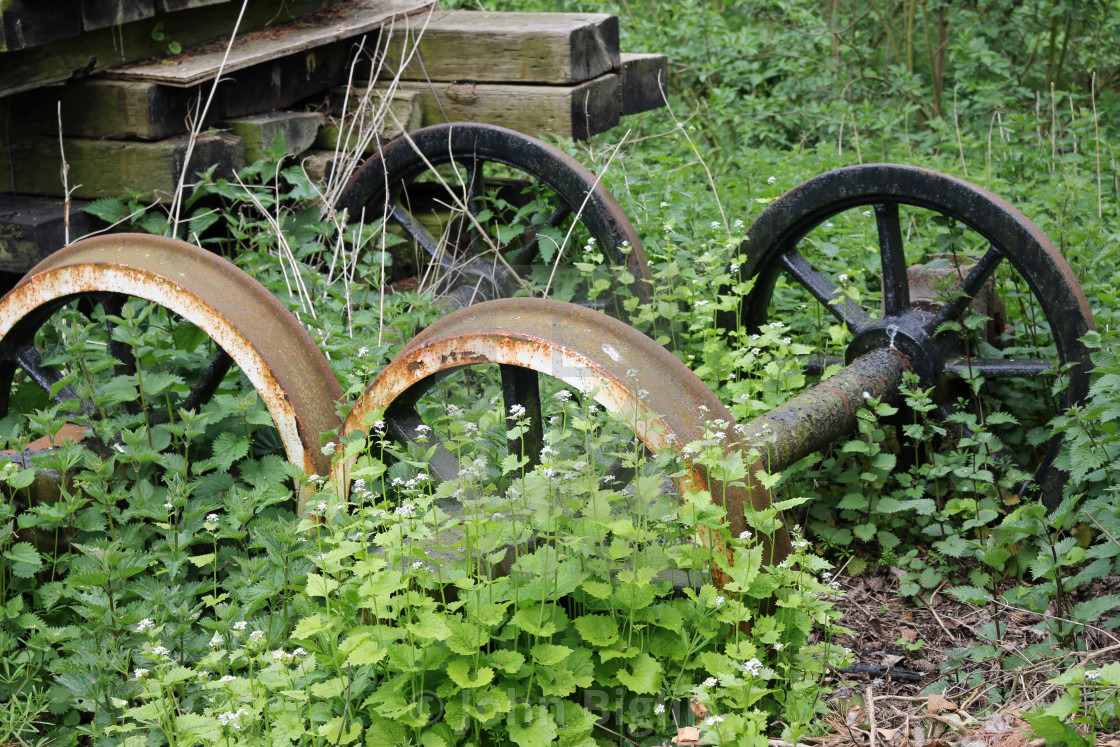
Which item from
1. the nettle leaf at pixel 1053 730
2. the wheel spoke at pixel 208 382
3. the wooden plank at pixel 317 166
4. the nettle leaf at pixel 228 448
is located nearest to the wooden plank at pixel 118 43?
the wooden plank at pixel 317 166

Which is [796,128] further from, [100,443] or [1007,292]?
[100,443]

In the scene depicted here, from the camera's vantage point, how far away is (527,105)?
4.50m

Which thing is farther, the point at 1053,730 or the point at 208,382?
the point at 208,382

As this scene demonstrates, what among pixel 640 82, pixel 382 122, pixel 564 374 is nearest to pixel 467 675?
pixel 564 374

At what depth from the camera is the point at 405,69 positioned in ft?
15.4

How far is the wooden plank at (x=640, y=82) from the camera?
193 inches

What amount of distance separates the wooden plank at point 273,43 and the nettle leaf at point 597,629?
276cm

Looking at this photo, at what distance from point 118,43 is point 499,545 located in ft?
9.22

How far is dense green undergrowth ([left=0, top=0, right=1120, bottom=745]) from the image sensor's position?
1.96m

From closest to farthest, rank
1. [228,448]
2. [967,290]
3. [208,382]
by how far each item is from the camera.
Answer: [228,448], [208,382], [967,290]

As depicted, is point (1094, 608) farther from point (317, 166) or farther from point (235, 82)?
point (235, 82)

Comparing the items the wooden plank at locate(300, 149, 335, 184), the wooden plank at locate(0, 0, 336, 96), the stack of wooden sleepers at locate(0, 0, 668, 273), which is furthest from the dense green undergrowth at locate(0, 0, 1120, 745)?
the wooden plank at locate(0, 0, 336, 96)

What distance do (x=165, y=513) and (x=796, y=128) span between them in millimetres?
5578

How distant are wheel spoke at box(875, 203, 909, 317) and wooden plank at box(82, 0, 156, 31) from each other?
271cm
